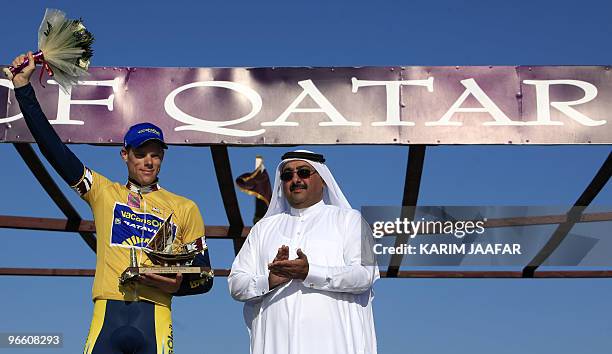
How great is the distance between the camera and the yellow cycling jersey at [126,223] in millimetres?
4516

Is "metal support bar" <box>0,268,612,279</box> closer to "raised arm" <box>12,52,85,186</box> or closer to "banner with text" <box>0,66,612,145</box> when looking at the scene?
"banner with text" <box>0,66,612,145</box>

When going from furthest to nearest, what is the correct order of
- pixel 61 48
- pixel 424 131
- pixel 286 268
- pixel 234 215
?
pixel 234 215 → pixel 424 131 → pixel 61 48 → pixel 286 268

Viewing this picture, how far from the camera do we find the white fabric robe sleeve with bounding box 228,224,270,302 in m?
4.70

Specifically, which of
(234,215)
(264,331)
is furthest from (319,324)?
A: (234,215)

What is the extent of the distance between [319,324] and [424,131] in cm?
244

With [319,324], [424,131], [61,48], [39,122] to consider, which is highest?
[424,131]

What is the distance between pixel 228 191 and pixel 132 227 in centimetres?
306

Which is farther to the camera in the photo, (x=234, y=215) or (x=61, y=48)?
(x=234, y=215)

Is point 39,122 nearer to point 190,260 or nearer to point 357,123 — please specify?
point 190,260

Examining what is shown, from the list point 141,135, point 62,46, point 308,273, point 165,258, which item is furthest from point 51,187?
point 308,273

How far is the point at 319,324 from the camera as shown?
4672 millimetres

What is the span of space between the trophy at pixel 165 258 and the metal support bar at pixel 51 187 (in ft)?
9.09

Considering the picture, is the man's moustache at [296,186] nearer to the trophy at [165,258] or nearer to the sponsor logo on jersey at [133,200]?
the trophy at [165,258]

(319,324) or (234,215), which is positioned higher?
(234,215)
